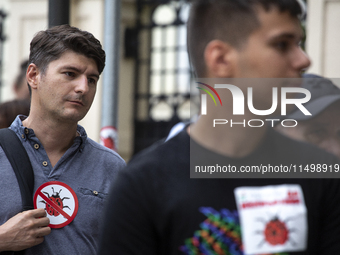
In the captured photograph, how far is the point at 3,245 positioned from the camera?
2.23m

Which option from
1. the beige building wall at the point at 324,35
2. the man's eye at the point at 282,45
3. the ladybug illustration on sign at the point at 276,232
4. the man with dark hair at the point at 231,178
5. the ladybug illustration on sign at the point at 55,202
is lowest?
the ladybug illustration on sign at the point at 55,202

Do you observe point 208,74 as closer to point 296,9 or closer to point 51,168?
point 296,9

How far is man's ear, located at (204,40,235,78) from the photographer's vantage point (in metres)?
1.65

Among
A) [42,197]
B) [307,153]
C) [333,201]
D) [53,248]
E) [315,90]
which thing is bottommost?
[53,248]

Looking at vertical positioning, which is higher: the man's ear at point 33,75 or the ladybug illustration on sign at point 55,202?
the man's ear at point 33,75

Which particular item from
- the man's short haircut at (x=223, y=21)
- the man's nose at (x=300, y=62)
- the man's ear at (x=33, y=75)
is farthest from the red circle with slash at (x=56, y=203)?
the man's nose at (x=300, y=62)

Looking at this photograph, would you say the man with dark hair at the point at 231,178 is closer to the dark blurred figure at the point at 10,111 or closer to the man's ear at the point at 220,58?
the man's ear at the point at 220,58

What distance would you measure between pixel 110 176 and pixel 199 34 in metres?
1.15

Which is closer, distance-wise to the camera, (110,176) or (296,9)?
(296,9)

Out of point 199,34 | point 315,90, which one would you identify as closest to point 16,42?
point 315,90

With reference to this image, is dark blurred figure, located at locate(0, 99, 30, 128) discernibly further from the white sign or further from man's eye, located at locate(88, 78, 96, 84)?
the white sign

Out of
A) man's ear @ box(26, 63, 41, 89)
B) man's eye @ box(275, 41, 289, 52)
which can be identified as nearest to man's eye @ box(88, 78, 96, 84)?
man's ear @ box(26, 63, 41, 89)

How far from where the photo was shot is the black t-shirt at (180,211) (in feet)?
5.06

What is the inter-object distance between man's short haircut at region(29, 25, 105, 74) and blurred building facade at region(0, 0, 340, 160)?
24.2ft
